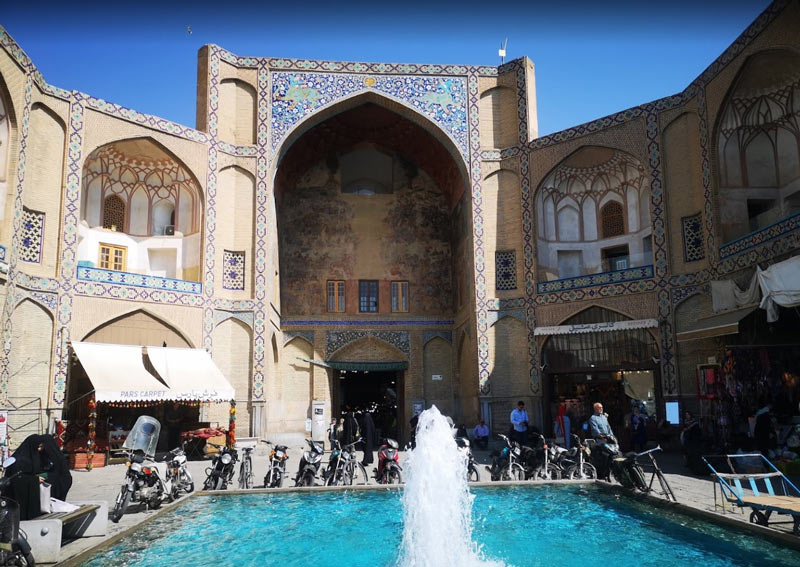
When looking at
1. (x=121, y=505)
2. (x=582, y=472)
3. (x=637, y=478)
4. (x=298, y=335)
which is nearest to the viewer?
(x=121, y=505)

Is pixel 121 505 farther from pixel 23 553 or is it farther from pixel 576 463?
pixel 576 463

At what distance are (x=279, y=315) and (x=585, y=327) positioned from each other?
8.77 metres

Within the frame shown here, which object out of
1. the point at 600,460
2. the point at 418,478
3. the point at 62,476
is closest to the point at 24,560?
the point at 62,476

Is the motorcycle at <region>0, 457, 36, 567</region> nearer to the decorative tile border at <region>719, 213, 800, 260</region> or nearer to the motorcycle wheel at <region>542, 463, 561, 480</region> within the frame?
the motorcycle wheel at <region>542, 463, 561, 480</region>

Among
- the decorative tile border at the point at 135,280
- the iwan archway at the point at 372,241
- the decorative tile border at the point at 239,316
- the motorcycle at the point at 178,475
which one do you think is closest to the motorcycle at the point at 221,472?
the motorcycle at the point at 178,475

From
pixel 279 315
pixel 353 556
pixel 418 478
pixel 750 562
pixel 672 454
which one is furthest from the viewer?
pixel 279 315

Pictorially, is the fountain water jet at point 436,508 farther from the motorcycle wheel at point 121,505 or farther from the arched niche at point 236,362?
the arched niche at point 236,362

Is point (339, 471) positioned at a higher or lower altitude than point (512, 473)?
higher

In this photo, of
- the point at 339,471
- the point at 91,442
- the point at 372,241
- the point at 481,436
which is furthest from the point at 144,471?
the point at 372,241

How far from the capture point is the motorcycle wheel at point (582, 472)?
10.2 m

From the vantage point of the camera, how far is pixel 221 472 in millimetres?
Result: 9617

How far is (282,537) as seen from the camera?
7.07 m

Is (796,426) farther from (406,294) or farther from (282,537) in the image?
(406,294)

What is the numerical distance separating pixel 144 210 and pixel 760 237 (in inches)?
562
